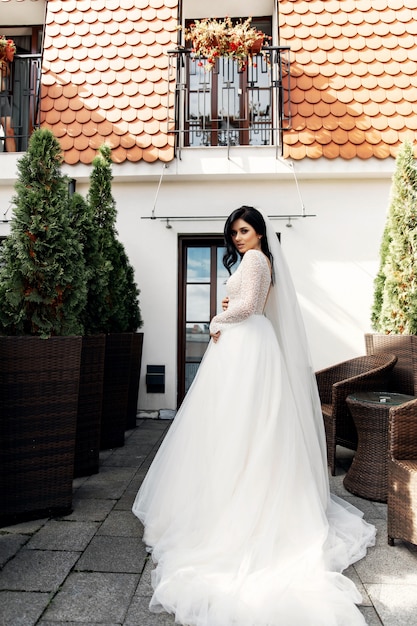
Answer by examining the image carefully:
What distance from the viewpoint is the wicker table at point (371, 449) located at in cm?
338

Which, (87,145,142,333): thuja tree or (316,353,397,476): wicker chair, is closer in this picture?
(316,353,397,476): wicker chair

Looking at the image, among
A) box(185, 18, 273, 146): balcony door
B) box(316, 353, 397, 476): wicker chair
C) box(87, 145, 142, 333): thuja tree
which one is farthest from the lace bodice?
box(185, 18, 273, 146): balcony door

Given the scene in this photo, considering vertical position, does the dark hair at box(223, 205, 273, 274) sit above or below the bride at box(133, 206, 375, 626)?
above

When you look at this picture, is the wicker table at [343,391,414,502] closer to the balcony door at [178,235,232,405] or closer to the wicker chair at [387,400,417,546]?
the wicker chair at [387,400,417,546]

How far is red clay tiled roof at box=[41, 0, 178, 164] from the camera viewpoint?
613cm

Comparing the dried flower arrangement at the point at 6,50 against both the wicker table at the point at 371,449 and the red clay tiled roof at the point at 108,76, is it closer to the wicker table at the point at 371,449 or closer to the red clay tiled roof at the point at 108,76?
the red clay tiled roof at the point at 108,76

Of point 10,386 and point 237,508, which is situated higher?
point 10,386

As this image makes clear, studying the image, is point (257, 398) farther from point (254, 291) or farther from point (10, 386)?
point (10, 386)

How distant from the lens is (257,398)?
2.68m

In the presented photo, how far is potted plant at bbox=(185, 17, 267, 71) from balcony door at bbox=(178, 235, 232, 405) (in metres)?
2.28

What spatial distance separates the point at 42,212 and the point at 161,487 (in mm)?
1914

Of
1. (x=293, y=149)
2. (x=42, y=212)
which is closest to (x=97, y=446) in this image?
(x=42, y=212)

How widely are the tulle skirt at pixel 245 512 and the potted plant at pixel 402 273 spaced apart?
2003mm

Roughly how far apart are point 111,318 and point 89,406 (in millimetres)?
1355
